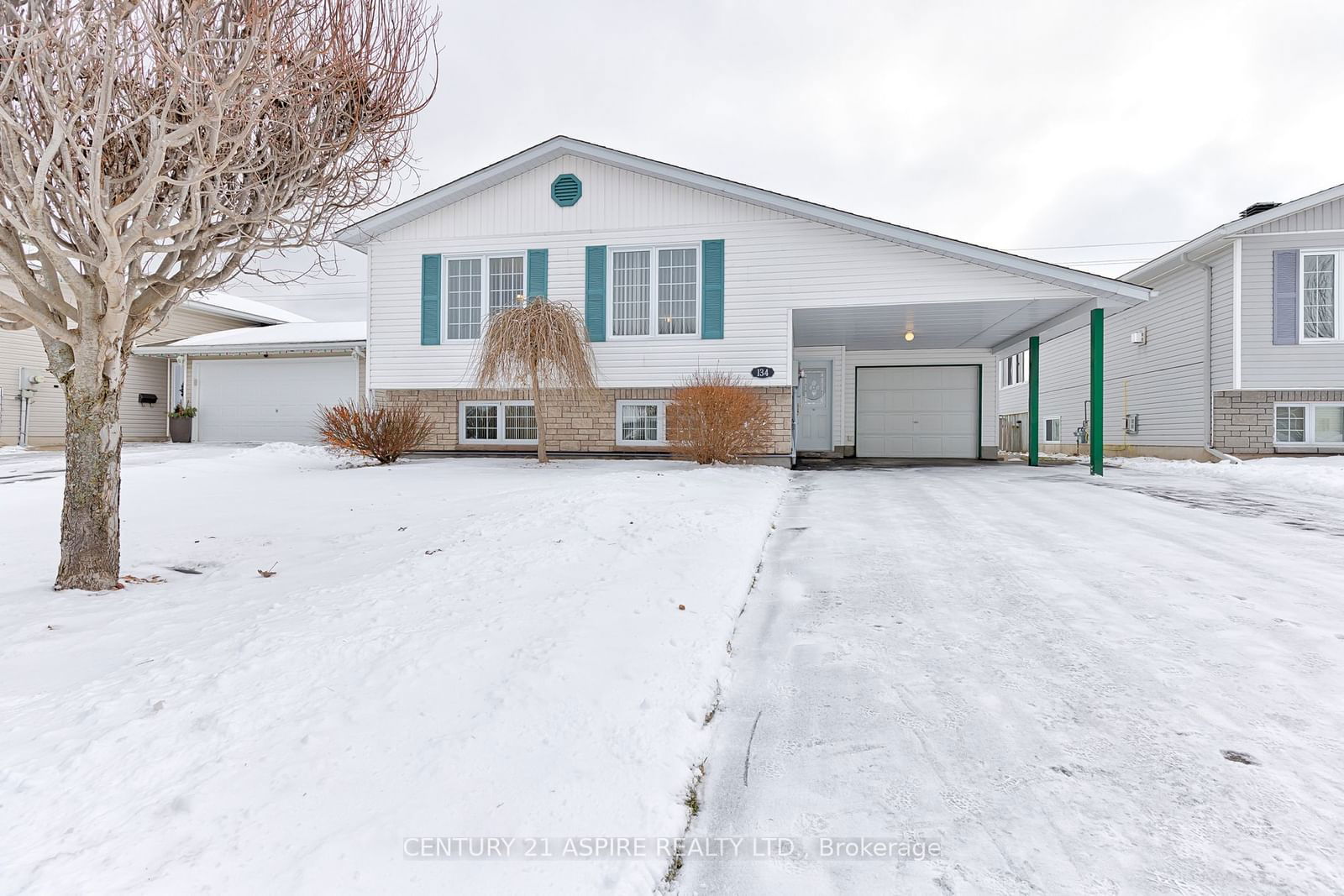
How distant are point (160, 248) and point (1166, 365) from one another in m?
17.7

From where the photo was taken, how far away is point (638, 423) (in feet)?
37.6

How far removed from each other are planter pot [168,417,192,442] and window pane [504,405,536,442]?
11.6 metres

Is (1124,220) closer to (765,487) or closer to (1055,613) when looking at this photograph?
(765,487)

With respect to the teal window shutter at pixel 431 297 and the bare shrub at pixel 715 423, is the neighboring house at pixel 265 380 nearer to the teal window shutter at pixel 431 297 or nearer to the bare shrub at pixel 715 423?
the teal window shutter at pixel 431 297

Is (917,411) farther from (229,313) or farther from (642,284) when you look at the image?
(229,313)

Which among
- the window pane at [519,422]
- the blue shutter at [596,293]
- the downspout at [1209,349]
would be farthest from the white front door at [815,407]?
the downspout at [1209,349]

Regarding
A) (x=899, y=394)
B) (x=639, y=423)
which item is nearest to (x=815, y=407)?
(x=899, y=394)

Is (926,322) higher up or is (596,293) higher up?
(596,293)

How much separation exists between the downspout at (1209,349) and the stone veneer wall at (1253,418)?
13 centimetres

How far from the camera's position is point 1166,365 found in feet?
45.8

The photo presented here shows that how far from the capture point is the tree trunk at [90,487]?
3496 millimetres

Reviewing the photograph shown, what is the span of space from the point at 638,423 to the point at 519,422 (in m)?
2.42

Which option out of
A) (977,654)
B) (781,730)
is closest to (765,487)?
(977,654)

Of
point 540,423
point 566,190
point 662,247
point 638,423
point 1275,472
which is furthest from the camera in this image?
point 638,423
